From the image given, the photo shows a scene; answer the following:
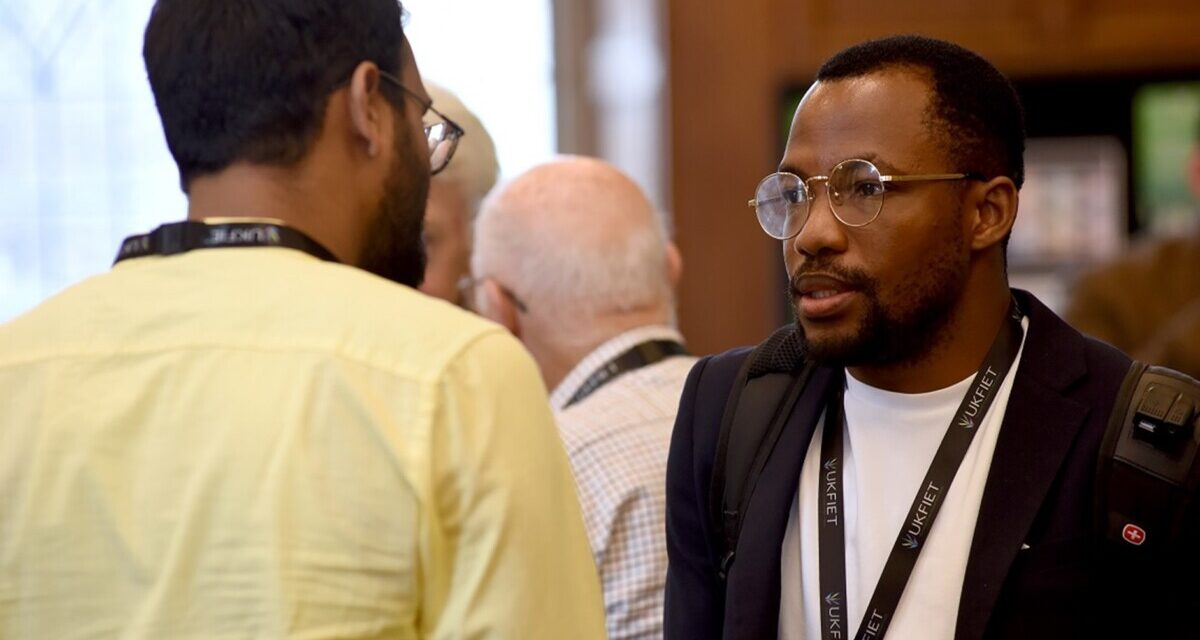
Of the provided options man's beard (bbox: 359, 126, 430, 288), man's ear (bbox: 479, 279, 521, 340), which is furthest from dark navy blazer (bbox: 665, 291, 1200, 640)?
man's ear (bbox: 479, 279, 521, 340)

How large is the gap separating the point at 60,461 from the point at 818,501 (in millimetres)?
802

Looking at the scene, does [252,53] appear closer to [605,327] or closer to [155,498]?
[155,498]

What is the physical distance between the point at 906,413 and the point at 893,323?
0.33ft

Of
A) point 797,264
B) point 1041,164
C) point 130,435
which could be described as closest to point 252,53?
point 130,435

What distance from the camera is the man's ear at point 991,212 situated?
167 cm

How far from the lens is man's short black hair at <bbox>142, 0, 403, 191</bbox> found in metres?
1.28

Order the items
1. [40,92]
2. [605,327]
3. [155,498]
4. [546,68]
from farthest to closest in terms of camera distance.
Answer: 1. [546,68]
2. [40,92]
3. [605,327]
4. [155,498]

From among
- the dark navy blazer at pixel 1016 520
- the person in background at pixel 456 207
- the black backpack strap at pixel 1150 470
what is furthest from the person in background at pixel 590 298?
the black backpack strap at pixel 1150 470

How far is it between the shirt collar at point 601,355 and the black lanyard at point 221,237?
1.17 metres

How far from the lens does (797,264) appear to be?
1677mm

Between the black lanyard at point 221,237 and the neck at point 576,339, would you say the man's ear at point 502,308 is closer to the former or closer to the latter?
the neck at point 576,339

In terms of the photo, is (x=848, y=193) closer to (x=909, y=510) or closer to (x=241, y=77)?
(x=909, y=510)

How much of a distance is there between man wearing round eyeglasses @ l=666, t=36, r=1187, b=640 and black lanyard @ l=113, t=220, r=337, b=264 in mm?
604

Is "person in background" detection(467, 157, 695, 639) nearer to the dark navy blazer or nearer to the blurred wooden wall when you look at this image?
the dark navy blazer
